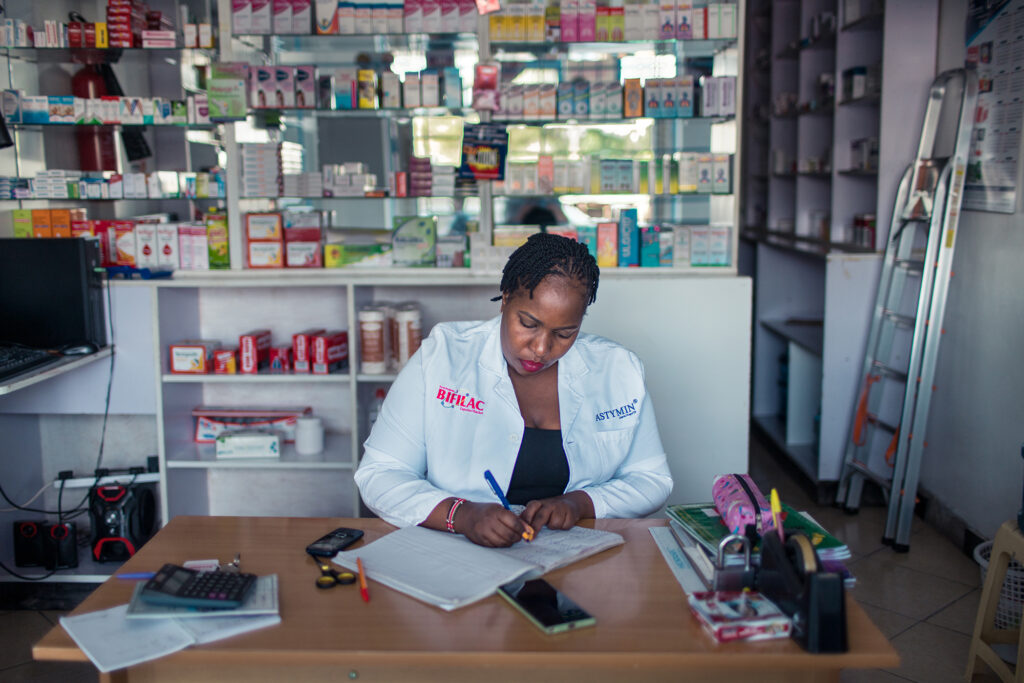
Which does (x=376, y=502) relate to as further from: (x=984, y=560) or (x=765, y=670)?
(x=984, y=560)

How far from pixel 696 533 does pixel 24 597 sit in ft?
9.95

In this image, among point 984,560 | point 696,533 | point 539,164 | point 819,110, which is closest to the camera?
point 696,533

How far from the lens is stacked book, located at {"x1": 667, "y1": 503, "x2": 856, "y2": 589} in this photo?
5.05 feet

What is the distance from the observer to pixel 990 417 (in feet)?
12.2

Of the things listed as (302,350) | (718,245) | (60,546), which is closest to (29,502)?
(60,546)

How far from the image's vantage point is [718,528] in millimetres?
1694

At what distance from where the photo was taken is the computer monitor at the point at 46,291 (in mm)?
3361

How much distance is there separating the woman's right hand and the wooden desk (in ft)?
0.43

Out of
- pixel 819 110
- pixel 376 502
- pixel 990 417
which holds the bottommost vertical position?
pixel 990 417

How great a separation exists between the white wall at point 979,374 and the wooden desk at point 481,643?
2464 mm

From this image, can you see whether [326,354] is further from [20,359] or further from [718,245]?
[718,245]

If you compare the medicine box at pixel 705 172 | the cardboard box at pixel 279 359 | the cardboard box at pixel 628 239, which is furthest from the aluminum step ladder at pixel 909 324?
the cardboard box at pixel 279 359

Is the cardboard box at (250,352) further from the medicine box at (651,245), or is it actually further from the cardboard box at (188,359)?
the medicine box at (651,245)

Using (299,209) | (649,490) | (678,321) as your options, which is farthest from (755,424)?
A: (649,490)
